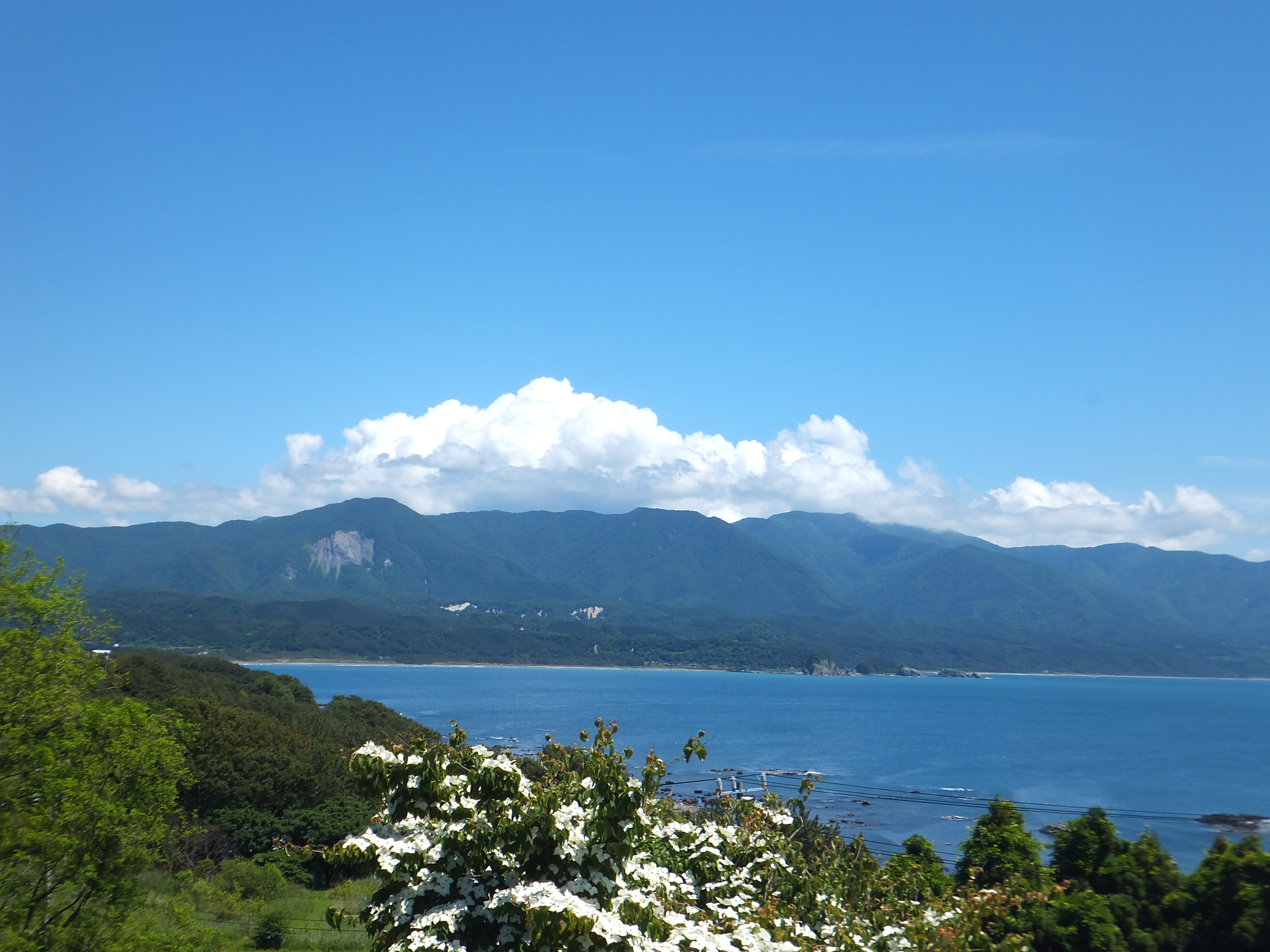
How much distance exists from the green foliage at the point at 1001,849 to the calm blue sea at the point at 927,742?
35.4 metres

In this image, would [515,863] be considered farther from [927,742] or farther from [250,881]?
[927,742]

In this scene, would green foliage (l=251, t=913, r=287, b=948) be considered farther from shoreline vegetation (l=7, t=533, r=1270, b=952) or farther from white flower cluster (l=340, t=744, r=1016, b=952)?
white flower cluster (l=340, t=744, r=1016, b=952)

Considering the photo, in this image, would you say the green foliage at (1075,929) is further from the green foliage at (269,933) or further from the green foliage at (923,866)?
the green foliage at (269,933)

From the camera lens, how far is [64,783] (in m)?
12.5

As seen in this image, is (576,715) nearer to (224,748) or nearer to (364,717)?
(364,717)

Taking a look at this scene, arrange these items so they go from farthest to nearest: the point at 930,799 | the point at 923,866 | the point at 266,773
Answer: the point at 930,799, the point at 266,773, the point at 923,866

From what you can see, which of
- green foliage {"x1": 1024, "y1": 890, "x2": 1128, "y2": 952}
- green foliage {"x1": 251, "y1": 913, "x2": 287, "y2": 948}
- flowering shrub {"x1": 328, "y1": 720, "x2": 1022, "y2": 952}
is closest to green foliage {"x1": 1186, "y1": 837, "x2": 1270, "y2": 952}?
green foliage {"x1": 1024, "y1": 890, "x2": 1128, "y2": 952}

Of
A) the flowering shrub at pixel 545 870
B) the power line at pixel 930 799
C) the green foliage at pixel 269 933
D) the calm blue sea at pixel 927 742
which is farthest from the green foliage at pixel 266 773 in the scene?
the power line at pixel 930 799

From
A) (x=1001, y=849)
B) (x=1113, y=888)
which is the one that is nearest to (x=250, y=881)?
(x=1001, y=849)

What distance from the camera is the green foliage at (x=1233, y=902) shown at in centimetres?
1370

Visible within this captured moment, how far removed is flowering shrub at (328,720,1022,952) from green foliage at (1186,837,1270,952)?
6887mm

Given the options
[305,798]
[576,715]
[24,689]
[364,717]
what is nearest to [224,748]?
[305,798]

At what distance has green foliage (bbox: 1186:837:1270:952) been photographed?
13.7 m

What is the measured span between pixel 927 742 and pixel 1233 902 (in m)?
109
